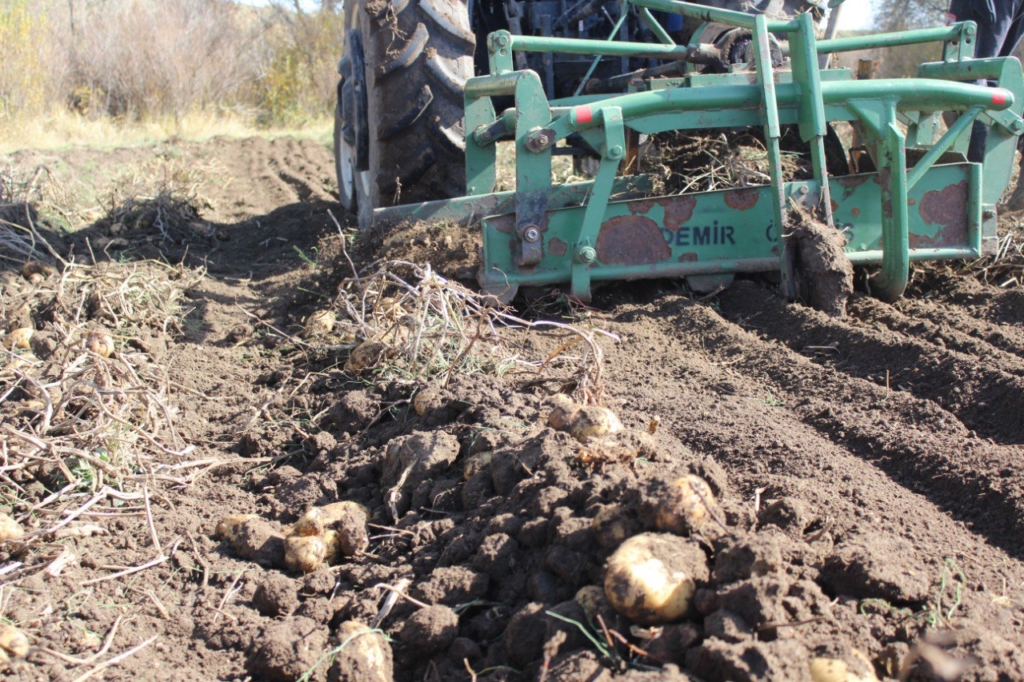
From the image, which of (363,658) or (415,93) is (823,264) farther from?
(363,658)

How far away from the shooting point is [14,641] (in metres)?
2.23

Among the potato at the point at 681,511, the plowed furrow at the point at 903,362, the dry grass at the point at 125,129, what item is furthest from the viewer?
the dry grass at the point at 125,129

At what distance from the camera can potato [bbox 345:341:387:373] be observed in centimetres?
375

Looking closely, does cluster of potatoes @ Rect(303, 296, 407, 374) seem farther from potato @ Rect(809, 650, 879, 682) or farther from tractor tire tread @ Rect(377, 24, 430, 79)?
potato @ Rect(809, 650, 879, 682)

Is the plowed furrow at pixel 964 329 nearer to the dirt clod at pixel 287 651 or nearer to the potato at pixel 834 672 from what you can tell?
the potato at pixel 834 672

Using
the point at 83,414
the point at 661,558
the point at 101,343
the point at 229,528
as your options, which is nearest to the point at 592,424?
the point at 661,558

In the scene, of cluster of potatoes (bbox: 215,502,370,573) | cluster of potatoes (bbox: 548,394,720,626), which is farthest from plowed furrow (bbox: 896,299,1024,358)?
cluster of potatoes (bbox: 215,502,370,573)

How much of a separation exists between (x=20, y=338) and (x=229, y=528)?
76.8 inches

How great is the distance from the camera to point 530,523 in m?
2.33

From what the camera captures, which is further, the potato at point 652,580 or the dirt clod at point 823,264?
the dirt clod at point 823,264

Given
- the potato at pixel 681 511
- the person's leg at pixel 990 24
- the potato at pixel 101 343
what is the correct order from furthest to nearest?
the person's leg at pixel 990 24, the potato at pixel 101 343, the potato at pixel 681 511

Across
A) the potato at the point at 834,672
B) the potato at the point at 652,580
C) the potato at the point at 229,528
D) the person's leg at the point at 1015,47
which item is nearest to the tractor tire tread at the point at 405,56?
the potato at the point at 229,528

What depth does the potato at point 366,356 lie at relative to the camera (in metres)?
3.75

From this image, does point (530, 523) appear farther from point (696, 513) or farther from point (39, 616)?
point (39, 616)
